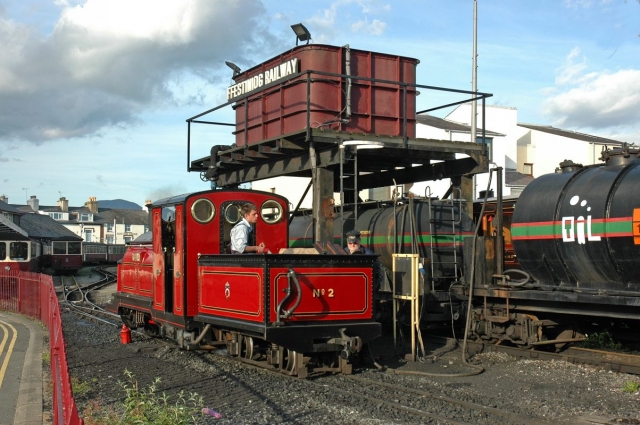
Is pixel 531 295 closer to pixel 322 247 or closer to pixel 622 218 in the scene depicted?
pixel 622 218

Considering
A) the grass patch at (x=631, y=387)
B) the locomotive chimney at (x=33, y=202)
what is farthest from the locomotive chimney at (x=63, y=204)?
the grass patch at (x=631, y=387)

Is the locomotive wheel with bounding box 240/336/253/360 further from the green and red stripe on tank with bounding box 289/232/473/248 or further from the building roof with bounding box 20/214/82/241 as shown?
the building roof with bounding box 20/214/82/241

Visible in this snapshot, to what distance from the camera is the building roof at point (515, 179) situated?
32969 mm

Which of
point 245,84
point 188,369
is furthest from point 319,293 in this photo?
point 245,84

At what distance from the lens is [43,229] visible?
5484 cm

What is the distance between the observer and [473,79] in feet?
64.8

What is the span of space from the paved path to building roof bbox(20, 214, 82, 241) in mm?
34548

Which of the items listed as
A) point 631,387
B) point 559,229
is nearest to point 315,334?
point 631,387

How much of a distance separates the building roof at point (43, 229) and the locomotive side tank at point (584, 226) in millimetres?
43506

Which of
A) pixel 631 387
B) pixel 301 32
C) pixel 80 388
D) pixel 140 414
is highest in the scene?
pixel 301 32

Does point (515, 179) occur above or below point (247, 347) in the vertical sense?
above

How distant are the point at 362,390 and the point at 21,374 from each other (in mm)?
5267

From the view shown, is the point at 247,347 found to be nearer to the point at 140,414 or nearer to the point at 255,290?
the point at 255,290

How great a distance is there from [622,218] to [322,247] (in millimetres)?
4239
